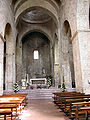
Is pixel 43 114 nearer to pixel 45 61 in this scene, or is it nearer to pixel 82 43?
pixel 82 43

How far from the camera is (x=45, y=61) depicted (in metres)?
26.8

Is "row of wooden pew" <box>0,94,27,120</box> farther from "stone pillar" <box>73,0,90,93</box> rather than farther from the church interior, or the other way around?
"stone pillar" <box>73,0,90,93</box>

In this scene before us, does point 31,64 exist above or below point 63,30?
below

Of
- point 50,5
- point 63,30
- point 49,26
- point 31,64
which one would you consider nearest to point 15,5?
point 50,5

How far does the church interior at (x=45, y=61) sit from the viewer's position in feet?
19.7

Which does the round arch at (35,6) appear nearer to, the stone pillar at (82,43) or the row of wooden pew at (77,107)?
the stone pillar at (82,43)

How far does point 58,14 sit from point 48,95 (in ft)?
32.2

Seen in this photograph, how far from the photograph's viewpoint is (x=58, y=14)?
17000 mm

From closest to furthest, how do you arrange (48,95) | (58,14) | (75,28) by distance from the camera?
(75,28)
(48,95)
(58,14)

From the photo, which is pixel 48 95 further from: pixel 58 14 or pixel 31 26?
pixel 31 26

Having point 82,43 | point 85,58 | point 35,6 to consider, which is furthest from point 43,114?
point 35,6

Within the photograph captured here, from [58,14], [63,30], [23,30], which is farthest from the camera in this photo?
[23,30]

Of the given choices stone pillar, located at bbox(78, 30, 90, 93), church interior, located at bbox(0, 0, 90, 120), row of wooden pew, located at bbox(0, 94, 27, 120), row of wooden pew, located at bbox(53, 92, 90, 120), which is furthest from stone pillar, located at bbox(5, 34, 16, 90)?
row of wooden pew, located at bbox(53, 92, 90, 120)

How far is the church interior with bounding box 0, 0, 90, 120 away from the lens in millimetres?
5992
